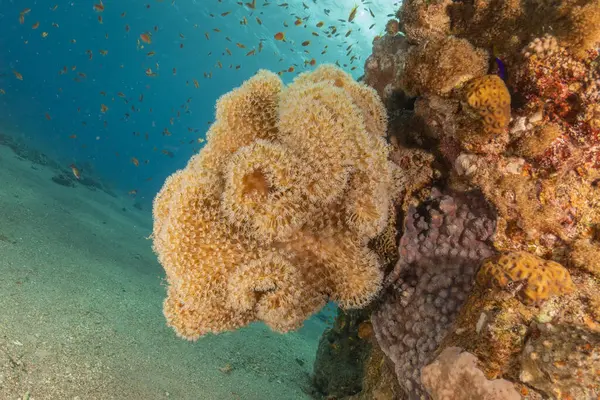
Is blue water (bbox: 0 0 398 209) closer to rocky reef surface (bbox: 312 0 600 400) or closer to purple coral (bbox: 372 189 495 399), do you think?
rocky reef surface (bbox: 312 0 600 400)

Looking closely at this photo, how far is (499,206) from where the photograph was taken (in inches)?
95.4

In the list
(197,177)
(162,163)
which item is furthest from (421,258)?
(162,163)

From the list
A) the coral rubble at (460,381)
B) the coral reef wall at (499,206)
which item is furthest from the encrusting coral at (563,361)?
the coral rubble at (460,381)

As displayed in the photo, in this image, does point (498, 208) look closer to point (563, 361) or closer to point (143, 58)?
point (563, 361)

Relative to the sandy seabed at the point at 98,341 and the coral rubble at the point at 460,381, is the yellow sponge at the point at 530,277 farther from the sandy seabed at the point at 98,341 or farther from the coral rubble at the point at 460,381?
the sandy seabed at the point at 98,341

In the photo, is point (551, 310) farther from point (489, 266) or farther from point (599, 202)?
point (599, 202)

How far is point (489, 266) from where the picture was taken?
2.12m

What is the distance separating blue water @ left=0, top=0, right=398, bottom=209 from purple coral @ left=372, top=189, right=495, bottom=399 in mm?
15979

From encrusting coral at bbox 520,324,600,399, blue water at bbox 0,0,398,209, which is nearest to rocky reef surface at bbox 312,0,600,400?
encrusting coral at bbox 520,324,600,399

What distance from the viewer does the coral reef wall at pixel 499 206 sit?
192cm

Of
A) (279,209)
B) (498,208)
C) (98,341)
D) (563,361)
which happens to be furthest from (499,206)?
(98,341)

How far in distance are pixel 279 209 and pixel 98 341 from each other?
5048 millimetres

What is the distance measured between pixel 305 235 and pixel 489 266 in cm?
131

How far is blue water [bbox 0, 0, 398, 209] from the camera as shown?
3841 centimetres
